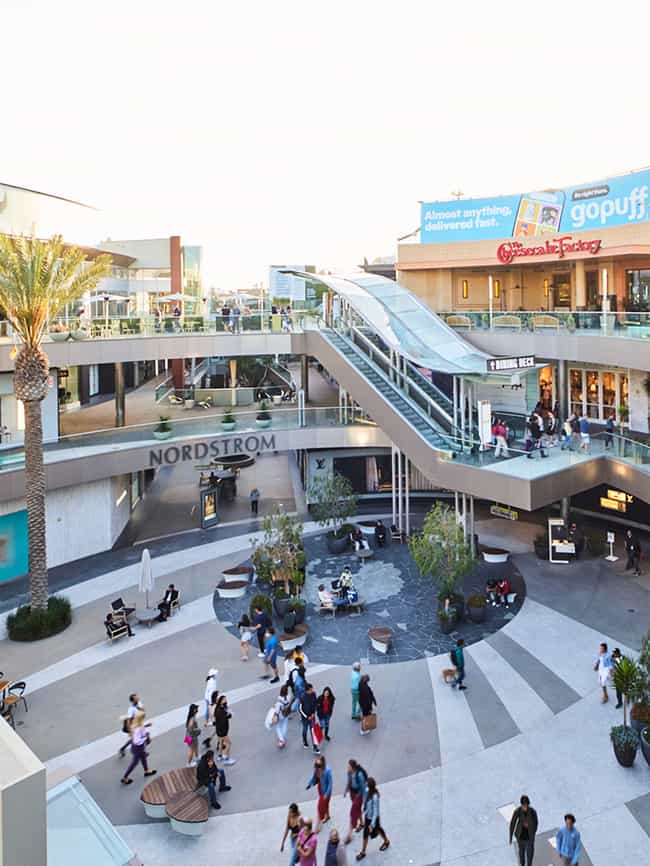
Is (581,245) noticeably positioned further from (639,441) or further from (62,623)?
(62,623)

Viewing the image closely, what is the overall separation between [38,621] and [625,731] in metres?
15.5

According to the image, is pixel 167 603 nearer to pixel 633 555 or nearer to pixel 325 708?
pixel 325 708

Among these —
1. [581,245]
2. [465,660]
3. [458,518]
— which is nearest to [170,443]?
[458,518]

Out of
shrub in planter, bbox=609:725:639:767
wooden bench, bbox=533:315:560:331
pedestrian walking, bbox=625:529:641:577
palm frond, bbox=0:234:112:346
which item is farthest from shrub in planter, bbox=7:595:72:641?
wooden bench, bbox=533:315:560:331

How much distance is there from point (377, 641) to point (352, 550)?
8912 mm

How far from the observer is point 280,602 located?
68.4 feet

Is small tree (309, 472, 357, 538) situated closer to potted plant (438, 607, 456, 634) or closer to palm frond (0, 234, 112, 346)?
potted plant (438, 607, 456, 634)

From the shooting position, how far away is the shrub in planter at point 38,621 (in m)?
19.4

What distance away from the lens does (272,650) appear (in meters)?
16.8

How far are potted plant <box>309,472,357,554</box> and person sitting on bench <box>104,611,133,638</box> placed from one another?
944 cm

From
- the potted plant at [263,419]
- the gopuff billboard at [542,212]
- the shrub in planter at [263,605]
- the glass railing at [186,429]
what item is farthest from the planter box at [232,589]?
the gopuff billboard at [542,212]

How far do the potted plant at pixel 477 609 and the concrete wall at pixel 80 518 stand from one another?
15159mm

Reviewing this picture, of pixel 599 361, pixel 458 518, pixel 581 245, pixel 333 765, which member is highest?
pixel 581 245

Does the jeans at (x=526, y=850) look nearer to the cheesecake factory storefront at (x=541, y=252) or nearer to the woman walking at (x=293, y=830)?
the woman walking at (x=293, y=830)
